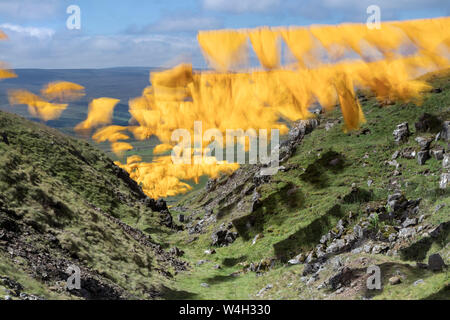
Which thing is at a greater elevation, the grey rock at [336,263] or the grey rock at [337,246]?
the grey rock at [336,263]

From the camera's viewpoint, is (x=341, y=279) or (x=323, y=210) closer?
(x=341, y=279)

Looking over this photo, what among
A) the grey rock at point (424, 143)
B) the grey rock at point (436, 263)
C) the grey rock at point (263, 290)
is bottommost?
the grey rock at point (263, 290)

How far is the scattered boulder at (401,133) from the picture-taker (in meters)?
65.5

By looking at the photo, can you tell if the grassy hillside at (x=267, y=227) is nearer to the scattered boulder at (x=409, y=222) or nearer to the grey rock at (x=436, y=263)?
the scattered boulder at (x=409, y=222)

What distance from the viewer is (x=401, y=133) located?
66375mm

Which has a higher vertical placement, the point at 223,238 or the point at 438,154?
the point at 438,154

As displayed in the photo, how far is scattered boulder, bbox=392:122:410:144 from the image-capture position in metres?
65.5

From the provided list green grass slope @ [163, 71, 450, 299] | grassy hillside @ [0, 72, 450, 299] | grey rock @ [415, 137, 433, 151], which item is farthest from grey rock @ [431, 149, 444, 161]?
grey rock @ [415, 137, 433, 151]

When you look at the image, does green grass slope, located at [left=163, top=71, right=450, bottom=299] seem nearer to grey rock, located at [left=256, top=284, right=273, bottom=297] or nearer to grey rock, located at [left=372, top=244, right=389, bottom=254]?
grey rock, located at [left=256, top=284, right=273, bottom=297]

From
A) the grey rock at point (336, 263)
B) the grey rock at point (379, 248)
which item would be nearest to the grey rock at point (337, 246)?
the grey rock at point (379, 248)

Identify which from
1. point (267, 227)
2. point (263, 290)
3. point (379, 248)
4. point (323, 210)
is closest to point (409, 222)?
point (379, 248)

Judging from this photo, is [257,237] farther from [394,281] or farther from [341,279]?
[394,281]

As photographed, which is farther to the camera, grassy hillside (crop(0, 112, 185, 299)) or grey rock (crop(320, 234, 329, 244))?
grey rock (crop(320, 234, 329, 244))
